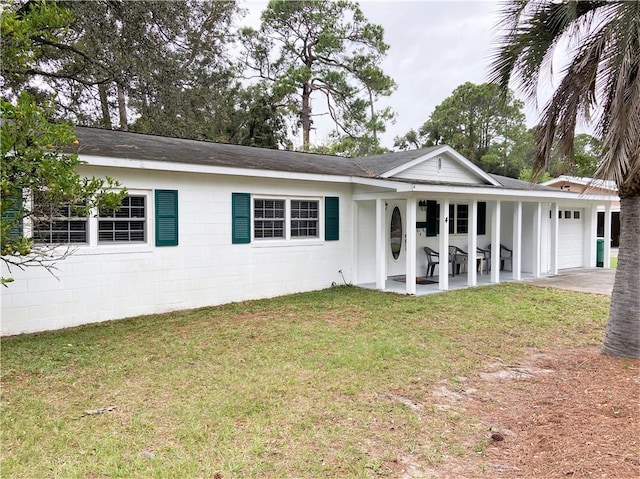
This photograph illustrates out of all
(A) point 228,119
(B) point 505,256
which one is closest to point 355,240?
(B) point 505,256

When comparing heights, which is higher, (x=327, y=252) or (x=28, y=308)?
(x=327, y=252)

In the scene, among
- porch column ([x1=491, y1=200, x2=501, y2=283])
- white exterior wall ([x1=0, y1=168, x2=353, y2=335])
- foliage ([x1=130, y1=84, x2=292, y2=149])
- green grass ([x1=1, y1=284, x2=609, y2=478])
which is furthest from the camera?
foliage ([x1=130, y1=84, x2=292, y2=149])

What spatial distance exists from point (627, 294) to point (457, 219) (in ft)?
25.8

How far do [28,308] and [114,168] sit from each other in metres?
2.52

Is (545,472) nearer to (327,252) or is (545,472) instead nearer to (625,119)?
(625,119)

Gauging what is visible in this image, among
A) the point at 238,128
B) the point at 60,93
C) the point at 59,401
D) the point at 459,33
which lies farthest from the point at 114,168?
the point at 238,128

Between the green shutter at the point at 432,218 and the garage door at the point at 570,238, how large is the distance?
509cm

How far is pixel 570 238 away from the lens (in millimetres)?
15234

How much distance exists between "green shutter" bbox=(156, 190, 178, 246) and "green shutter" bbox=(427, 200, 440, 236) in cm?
711

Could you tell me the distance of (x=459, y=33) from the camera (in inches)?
506

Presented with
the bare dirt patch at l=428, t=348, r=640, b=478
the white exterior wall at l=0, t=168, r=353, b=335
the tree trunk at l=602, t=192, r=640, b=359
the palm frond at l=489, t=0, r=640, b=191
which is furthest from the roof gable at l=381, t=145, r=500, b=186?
the bare dirt patch at l=428, t=348, r=640, b=478

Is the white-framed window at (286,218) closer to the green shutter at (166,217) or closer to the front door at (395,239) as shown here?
Answer: the green shutter at (166,217)

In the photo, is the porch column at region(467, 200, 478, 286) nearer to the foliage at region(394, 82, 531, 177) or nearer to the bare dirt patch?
the bare dirt patch

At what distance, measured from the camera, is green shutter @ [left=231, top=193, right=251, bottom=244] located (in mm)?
8914
